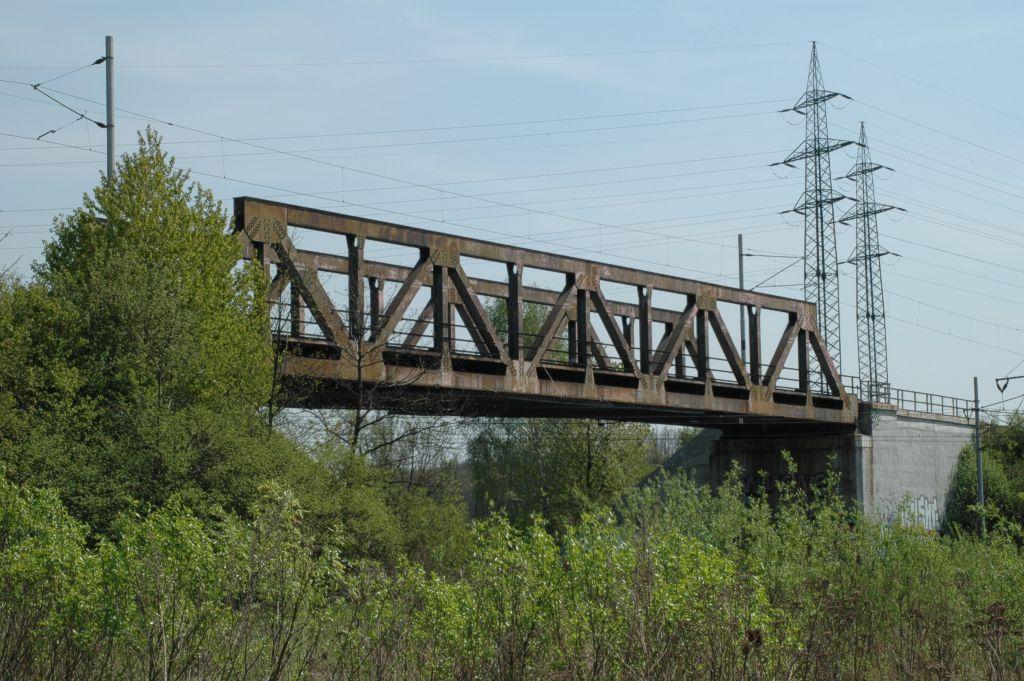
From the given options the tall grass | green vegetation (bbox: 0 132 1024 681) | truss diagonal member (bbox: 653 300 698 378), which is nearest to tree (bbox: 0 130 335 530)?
green vegetation (bbox: 0 132 1024 681)

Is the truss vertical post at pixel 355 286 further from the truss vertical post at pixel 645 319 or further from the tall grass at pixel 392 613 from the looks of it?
the tall grass at pixel 392 613

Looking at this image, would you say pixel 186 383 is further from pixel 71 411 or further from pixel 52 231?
pixel 52 231

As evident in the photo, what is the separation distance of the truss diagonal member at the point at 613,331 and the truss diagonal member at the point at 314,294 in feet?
28.5

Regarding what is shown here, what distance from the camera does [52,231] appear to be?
31391mm

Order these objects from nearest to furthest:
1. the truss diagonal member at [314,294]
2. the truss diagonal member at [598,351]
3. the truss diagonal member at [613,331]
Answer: the truss diagonal member at [314,294]
the truss diagonal member at [613,331]
the truss diagonal member at [598,351]

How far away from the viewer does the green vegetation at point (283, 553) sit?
474 inches

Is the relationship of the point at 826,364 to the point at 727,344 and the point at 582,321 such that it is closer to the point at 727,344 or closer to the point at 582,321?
the point at 727,344

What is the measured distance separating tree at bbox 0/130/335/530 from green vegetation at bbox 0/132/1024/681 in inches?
2.1

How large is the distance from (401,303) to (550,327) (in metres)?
5.30

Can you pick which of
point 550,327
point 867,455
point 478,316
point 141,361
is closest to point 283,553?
point 141,361

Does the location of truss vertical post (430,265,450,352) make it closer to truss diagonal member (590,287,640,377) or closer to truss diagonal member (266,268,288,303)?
truss diagonal member (266,268,288,303)

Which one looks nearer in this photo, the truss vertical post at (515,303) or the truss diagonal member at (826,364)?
the truss vertical post at (515,303)

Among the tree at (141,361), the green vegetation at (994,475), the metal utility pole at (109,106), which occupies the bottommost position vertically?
the green vegetation at (994,475)

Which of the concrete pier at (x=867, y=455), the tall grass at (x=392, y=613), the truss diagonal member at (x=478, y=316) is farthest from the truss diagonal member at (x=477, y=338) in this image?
the tall grass at (x=392, y=613)
